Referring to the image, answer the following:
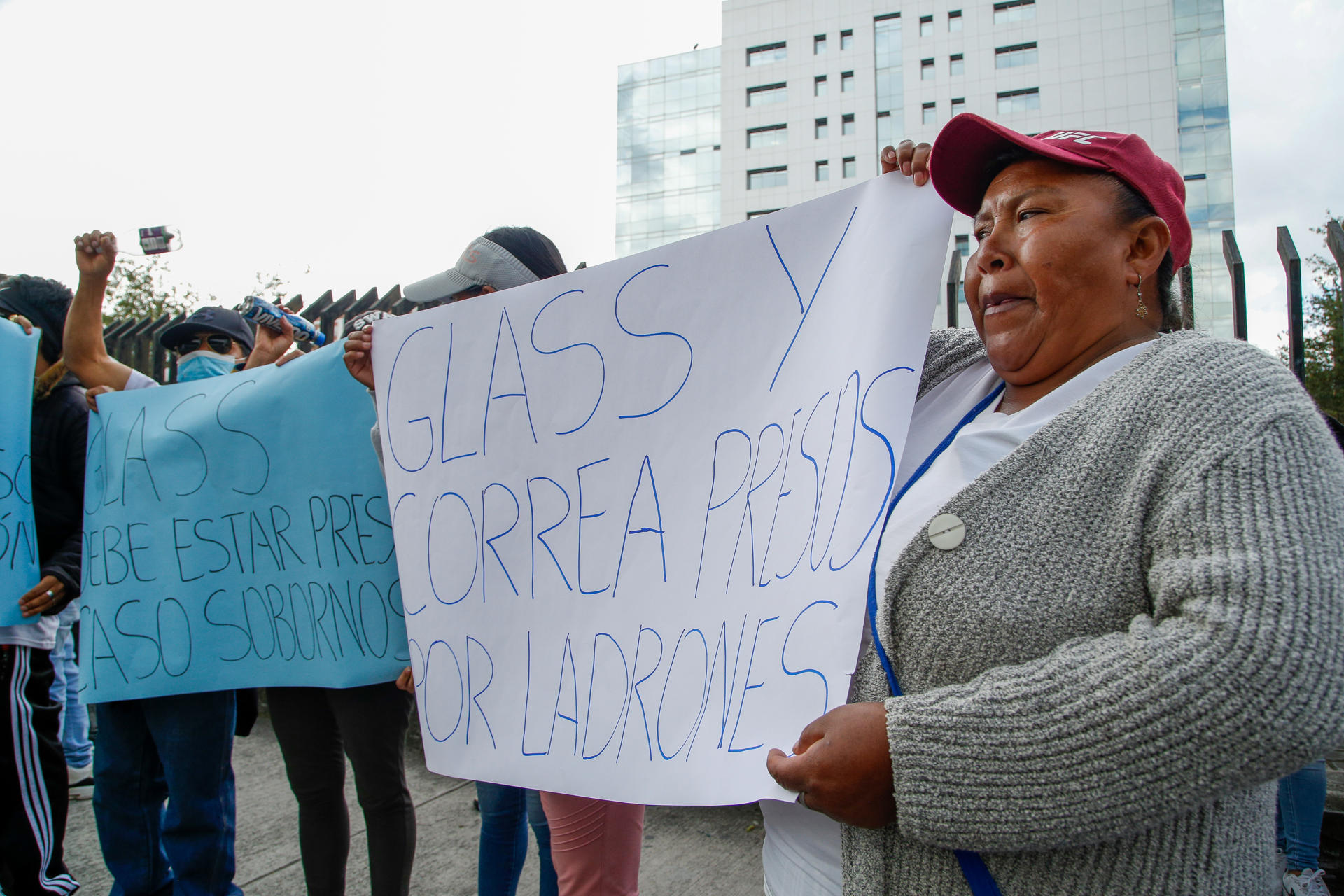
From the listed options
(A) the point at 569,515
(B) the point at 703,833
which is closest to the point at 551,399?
(A) the point at 569,515

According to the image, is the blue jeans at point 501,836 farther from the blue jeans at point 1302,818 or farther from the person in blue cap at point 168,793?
the blue jeans at point 1302,818

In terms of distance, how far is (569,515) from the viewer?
1.60 meters

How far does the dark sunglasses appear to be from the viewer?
9.87 feet

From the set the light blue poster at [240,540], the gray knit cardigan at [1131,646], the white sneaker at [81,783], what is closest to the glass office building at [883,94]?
the white sneaker at [81,783]

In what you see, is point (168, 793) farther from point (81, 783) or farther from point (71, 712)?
point (71, 712)

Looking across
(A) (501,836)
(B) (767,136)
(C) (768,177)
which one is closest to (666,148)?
(B) (767,136)

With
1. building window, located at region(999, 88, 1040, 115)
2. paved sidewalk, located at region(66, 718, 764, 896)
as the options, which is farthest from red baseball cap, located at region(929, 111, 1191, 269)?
building window, located at region(999, 88, 1040, 115)

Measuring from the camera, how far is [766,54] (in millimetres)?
49719

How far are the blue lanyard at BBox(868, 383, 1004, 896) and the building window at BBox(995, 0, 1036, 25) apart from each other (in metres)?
53.1

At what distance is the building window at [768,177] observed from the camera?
47.2 m

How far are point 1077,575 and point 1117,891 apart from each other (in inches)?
13.4

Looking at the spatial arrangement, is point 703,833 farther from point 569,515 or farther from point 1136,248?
point 1136,248

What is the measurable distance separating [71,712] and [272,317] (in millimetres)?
3092

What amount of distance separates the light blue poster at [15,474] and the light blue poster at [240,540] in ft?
0.61
